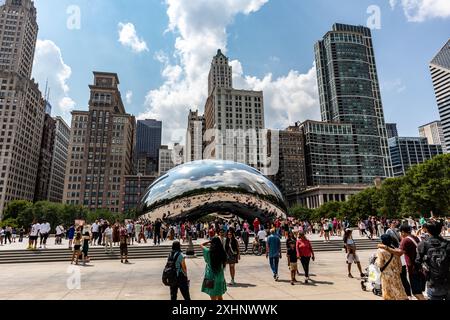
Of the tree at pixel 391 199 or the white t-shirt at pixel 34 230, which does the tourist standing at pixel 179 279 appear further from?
the tree at pixel 391 199

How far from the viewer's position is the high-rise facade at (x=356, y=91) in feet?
507

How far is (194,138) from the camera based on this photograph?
155 metres

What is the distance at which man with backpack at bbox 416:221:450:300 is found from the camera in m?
4.30

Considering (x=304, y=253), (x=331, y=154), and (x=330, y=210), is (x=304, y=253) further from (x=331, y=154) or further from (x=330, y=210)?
(x=331, y=154)

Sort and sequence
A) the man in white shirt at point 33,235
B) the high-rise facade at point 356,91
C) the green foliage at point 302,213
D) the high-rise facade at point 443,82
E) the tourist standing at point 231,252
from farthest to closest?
the high-rise facade at point 443,82, the high-rise facade at point 356,91, the green foliage at point 302,213, the man in white shirt at point 33,235, the tourist standing at point 231,252

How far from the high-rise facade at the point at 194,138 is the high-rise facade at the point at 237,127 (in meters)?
7.93

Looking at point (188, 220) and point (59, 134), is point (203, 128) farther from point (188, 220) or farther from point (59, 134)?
point (188, 220)

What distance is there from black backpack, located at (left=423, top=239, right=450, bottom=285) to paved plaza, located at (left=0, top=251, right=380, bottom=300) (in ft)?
8.75

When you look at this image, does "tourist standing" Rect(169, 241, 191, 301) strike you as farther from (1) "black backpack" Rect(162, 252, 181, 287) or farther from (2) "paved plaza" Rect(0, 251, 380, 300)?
(2) "paved plaza" Rect(0, 251, 380, 300)

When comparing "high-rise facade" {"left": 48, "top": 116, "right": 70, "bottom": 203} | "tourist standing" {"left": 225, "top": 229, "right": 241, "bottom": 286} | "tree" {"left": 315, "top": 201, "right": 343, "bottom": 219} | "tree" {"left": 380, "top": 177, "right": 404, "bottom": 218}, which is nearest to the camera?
"tourist standing" {"left": 225, "top": 229, "right": 241, "bottom": 286}

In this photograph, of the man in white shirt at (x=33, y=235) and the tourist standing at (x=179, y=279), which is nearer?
the tourist standing at (x=179, y=279)

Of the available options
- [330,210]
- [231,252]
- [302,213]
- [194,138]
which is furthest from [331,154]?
[231,252]

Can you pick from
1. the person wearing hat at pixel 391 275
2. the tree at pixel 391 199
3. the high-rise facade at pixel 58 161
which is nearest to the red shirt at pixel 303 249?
the person wearing hat at pixel 391 275

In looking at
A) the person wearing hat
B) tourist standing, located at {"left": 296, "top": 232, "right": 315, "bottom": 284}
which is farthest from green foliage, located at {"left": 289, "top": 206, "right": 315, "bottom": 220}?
the person wearing hat
